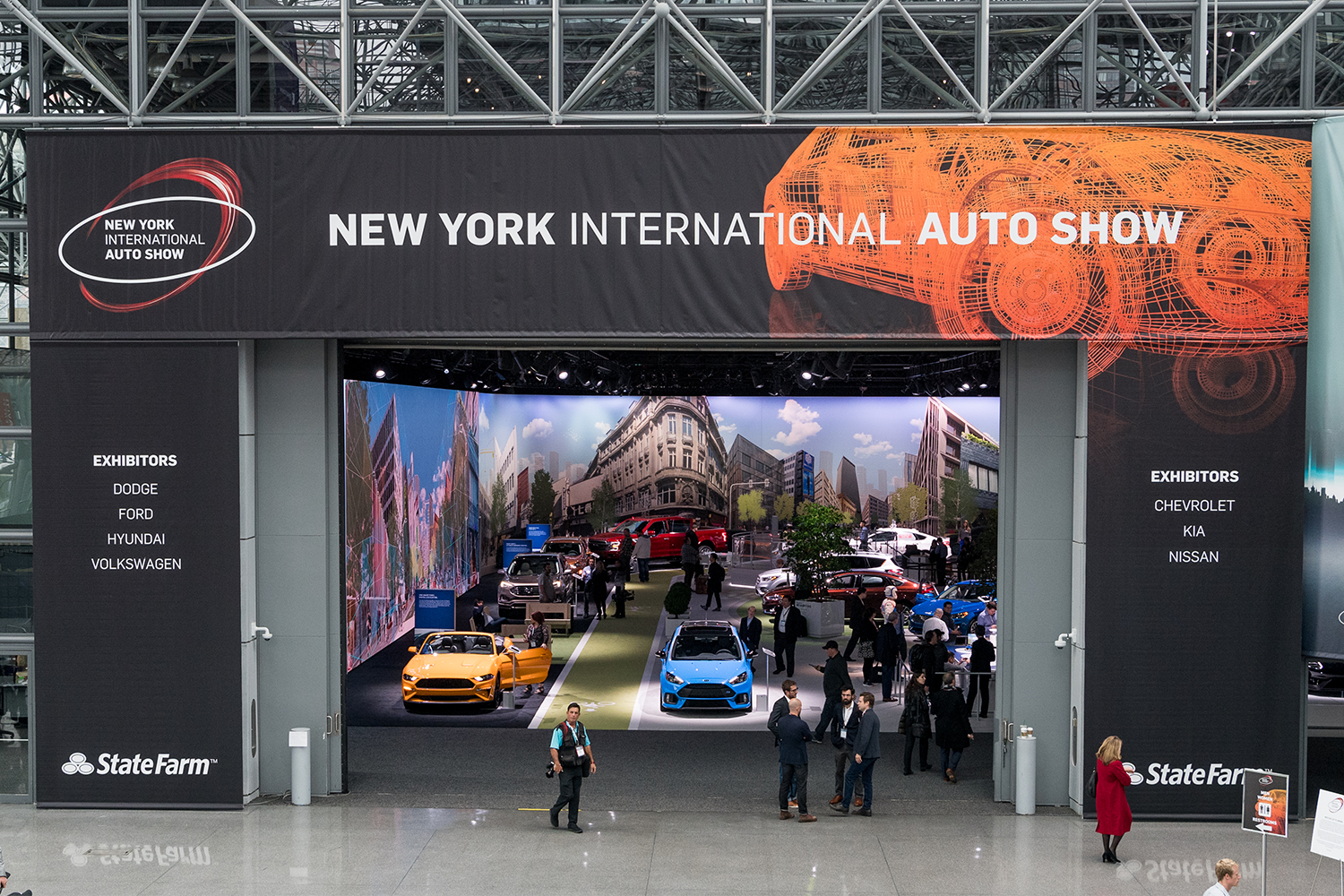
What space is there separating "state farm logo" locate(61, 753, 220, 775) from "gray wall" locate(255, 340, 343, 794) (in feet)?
2.15

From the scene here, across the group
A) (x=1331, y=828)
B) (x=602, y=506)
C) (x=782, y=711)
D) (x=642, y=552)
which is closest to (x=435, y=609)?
(x=782, y=711)

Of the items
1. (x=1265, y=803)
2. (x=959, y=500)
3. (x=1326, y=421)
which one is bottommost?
(x=1265, y=803)

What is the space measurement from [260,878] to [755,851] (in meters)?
4.29

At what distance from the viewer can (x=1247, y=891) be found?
9.00 metres

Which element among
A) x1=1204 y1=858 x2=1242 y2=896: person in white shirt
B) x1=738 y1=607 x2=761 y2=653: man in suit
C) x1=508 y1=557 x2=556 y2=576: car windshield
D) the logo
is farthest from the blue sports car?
the logo

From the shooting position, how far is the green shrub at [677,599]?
2127 centimetres

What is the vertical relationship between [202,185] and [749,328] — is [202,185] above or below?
above

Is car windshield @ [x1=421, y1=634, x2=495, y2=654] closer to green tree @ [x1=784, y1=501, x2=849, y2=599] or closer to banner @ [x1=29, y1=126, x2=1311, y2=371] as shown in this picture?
banner @ [x1=29, y1=126, x2=1311, y2=371]

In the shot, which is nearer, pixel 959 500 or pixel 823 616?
pixel 823 616

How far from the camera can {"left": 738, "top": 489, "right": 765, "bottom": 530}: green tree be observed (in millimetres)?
32062

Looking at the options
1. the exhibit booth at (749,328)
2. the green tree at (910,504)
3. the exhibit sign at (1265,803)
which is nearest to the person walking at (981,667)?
the exhibit booth at (749,328)

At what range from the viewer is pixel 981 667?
49.7 feet

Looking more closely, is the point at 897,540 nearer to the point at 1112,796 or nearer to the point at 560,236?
the point at 1112,796

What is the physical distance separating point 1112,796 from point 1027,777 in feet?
5.13
